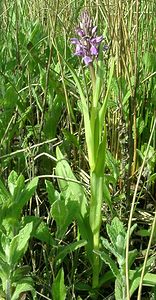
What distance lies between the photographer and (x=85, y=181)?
1.16 metres

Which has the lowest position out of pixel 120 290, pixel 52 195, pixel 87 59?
pixel 120 290

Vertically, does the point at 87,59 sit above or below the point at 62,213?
above

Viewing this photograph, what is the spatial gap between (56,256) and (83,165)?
37cm

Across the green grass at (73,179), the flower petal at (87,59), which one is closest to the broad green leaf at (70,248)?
the green grass at (73,179)

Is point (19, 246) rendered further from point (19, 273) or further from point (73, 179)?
point (73, 179)

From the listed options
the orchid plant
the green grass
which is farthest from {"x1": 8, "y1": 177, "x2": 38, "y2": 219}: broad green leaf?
the orchid plant

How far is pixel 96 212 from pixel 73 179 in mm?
101

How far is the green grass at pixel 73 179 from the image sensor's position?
0.83 meters

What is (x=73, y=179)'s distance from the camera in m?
0.98

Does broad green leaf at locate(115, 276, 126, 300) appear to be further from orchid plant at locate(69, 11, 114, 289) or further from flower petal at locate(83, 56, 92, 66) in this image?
flower petal at locate(83, 56, 92, 66)

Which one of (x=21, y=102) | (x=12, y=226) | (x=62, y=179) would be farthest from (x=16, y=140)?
(x=12, y=226)

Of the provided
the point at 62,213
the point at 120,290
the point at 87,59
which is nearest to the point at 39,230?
the point at 62,213

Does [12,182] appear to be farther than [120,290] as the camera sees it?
Yes

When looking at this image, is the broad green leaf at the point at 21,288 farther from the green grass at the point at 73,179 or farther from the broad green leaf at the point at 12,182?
the broad green leaf at the point at 12,182
